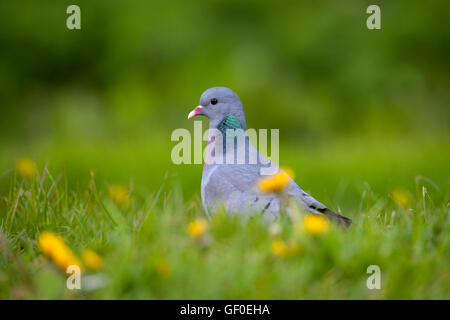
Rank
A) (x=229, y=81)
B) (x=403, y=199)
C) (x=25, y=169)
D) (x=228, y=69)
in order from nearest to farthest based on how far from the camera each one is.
Answer: 1. (x=403, y=199)
2. (x=25, y=169)
3. (x=229, y=81)
4. (x=228, y=69)

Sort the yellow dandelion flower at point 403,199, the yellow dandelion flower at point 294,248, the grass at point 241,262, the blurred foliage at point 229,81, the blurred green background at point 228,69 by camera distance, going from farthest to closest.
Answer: the blurred green background at point 228,69 → the blurred foliage at point 229,81 → the yellow dandelion flower at point 403,199 → the yellow dandelion flower at point 294,248 → the grass at point 241,262

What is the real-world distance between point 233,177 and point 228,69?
670 centimetres

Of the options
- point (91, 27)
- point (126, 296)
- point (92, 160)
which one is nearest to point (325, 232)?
point (126, 296)

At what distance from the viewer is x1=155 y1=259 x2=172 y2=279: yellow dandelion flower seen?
2412mm

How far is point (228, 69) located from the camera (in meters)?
9.79

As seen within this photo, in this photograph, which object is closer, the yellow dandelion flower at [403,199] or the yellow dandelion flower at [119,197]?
the yellow dandelion flower at [403,199]

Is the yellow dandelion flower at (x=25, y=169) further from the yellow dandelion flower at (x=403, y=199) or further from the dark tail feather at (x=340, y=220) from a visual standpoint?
the yellow dandelion flower at (x=403, y=199)

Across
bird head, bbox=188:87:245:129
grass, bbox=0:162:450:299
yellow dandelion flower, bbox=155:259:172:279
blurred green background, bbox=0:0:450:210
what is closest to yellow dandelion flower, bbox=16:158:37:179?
grass, bbox=0:162:450:299

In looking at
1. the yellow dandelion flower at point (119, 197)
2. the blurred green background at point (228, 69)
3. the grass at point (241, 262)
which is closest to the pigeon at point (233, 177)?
the grass at point (241, 262)

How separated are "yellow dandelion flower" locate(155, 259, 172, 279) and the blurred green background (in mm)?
6709

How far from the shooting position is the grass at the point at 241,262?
Answer: 7.84ft

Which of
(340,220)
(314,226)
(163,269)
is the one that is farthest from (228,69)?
(163,269)

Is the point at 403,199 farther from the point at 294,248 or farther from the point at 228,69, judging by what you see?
the point at 228,69

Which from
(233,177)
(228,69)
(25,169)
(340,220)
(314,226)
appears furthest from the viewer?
(228,69)
